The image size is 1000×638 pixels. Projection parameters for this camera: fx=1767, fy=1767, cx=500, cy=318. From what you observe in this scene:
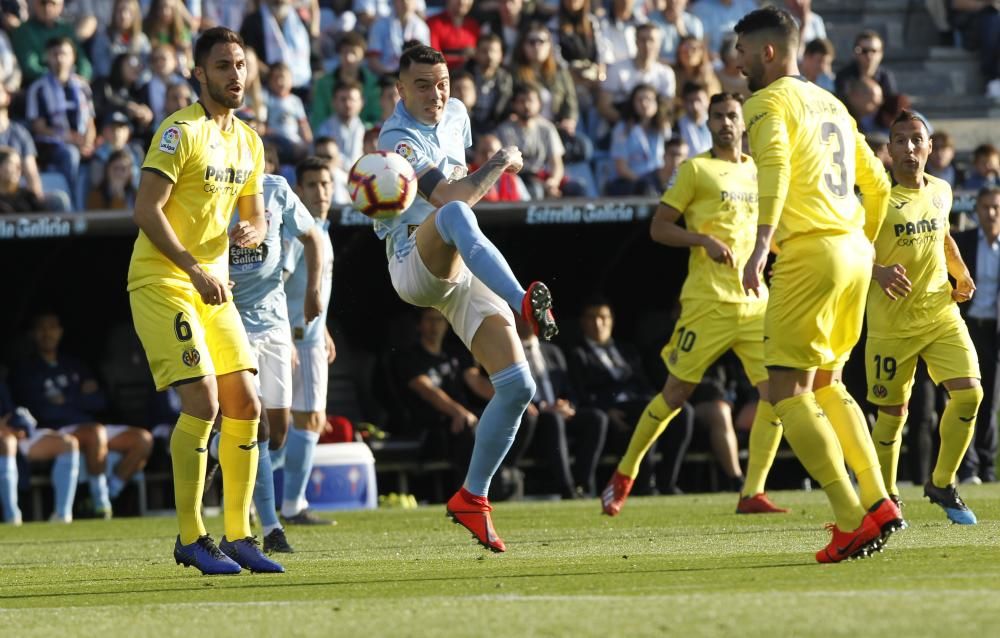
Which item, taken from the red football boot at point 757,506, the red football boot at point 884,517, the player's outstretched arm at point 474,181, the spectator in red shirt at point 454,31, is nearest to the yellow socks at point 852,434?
the red football boot at point 884,517

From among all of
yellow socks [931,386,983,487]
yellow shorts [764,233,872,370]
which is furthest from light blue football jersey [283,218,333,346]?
yellow shorts [764,233,872,370]

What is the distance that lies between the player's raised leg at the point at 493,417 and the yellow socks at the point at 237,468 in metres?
1.01

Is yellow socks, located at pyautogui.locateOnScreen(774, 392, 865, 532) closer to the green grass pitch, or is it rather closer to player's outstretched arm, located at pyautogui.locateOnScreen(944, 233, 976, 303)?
the green grass pitch

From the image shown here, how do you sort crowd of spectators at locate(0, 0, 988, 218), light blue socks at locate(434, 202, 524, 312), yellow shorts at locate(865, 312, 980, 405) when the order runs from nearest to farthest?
light blue socks at locate(434, 202, 524, 312), yellow shorts at locate(865, 312, 980, 405), crowd of spectators at locate(0, 0, 988, 218)

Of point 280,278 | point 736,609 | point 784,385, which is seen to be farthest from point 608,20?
point 736,609

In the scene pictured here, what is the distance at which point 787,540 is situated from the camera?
8.70 meters

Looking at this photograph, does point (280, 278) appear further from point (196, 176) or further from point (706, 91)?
point (706, 91)

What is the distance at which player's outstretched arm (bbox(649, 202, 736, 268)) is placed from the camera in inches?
433

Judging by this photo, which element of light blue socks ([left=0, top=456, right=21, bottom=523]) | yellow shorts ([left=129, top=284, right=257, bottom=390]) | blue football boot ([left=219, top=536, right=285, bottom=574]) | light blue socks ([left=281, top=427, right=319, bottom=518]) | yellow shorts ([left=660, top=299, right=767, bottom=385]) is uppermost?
yellow shorts ([left=129, top=284, right=257, bottom=390])

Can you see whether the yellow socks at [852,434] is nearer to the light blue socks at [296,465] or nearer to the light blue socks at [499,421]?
the light blue socks at [499,421]

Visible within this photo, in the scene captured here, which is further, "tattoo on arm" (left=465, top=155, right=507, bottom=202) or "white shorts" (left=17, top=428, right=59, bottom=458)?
"white shorts" (left=17, top=428, right=59, bottom=458)

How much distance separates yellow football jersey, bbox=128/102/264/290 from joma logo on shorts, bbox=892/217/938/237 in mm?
4273

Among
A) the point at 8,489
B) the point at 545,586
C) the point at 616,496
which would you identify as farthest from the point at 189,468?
the point at 8,489

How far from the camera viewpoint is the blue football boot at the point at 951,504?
969 centimetres
